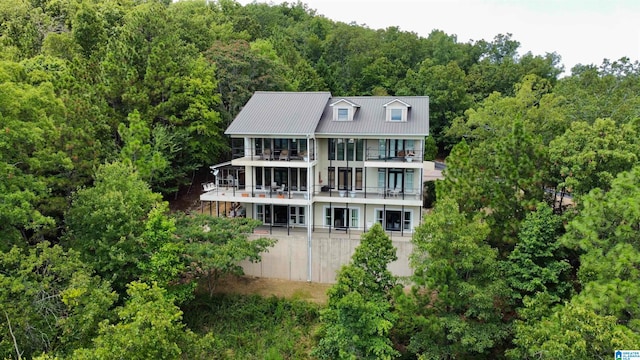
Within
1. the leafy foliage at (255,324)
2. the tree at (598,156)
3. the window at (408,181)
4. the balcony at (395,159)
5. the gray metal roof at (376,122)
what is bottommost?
the leafy foliage at (255,324)

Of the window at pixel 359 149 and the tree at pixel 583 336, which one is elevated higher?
the window at pixel 359 149

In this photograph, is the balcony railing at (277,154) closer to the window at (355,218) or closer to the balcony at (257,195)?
the balcony at (257,195)

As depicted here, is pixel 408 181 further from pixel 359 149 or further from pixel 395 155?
pixel 359 149

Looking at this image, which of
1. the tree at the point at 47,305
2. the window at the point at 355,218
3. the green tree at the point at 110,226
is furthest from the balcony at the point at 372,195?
the tree at the point at 47,305

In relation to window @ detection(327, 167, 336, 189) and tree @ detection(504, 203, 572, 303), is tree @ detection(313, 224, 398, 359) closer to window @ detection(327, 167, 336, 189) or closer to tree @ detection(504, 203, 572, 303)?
tree @ detection(504, 203, 572, 303)

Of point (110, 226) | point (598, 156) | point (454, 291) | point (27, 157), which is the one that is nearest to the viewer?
point (454, 291)

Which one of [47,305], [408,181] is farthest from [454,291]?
[47,305]

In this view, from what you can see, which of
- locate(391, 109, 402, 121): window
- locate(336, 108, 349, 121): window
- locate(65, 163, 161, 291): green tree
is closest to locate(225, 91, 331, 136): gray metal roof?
locate(336, 108, 349, 121): window

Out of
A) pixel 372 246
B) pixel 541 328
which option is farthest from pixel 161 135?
pixel 541 328
